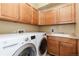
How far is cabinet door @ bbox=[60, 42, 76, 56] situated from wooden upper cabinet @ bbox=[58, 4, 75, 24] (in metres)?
0.64

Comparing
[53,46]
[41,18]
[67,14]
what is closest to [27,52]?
[53,46]

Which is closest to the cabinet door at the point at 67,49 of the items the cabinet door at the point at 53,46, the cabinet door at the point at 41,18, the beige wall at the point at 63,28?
the cabinet door at the point at 53,46

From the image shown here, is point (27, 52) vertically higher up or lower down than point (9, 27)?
lower down

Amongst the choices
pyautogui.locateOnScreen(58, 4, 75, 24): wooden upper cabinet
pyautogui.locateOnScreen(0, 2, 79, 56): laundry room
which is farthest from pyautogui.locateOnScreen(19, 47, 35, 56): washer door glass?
pyautogui.locateOnScreen(58, 4, 75, 24): wooden upper cabinet

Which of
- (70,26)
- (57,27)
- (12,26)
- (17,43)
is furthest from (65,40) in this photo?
(17,43)

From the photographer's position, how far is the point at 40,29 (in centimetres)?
285

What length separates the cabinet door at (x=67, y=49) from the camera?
151cm

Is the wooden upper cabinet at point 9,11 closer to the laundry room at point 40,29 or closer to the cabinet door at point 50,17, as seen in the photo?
the laundry room at point 40,29

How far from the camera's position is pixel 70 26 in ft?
7.18

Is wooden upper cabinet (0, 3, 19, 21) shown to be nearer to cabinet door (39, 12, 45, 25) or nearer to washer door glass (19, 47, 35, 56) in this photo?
washer door glass (19, 47, 35, 56)

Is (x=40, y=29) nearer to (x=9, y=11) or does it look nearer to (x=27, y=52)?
(x=9, y=11)

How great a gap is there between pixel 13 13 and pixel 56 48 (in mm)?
1169

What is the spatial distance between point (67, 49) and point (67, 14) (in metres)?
0.88

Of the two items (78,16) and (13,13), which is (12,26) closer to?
(13,13)
